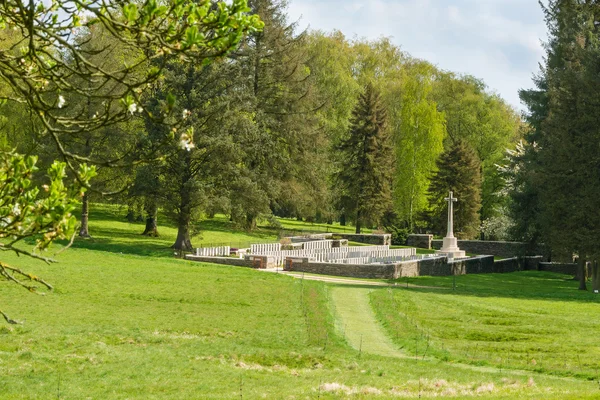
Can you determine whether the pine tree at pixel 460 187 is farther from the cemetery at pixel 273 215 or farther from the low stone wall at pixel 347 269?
the low stone wall at pixel 347 269

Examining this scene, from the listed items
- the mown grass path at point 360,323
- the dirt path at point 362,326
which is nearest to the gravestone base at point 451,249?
the dirt path at point 362,326

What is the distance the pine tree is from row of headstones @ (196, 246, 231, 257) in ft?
83.7

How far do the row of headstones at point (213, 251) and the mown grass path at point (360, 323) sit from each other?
11.5 m

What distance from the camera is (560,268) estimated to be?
56094 mm

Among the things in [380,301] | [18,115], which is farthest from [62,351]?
[18,115]

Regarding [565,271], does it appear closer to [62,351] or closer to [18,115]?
[18,115]

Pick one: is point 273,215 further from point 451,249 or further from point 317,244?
point 451,249

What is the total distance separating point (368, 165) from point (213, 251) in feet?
78.3

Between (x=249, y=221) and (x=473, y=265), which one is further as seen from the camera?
(x=249, y=221)

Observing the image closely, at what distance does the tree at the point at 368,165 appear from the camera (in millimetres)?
63812

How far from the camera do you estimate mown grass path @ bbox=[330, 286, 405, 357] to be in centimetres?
2115

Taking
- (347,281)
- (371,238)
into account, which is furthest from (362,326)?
(371,238)

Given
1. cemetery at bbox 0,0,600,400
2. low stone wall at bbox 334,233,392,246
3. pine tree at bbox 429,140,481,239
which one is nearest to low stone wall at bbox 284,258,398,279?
cemetery at bbox 0,0,600,400

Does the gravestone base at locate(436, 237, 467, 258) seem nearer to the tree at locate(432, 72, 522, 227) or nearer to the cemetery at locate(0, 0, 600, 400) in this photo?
the cemetery at locate(0, 0, 600, 400)
